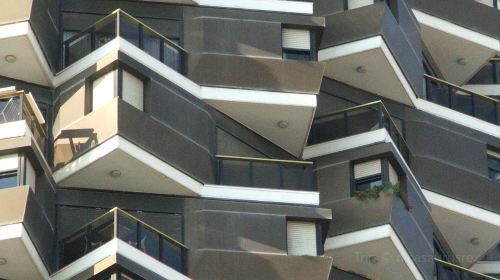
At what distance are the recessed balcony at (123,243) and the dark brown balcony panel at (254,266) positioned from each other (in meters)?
0.57

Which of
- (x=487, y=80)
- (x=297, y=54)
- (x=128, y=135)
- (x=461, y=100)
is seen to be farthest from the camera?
(x=487, y=80)

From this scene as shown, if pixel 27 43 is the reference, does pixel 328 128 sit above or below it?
below

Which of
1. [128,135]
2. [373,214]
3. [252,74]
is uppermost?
[252,74]

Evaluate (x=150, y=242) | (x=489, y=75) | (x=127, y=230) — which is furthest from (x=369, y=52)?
(x=127, y=230)

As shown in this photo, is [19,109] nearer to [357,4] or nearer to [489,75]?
[357,4]

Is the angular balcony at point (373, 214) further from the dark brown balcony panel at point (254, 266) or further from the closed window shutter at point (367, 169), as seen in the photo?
the dark brown balcony panel at point (254, 266)

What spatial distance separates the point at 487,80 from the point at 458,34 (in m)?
3.11

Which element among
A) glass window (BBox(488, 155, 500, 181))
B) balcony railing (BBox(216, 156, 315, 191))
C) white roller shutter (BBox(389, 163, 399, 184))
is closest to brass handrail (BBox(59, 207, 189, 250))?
balcony railing (BBox(216, 156, 315, 191))

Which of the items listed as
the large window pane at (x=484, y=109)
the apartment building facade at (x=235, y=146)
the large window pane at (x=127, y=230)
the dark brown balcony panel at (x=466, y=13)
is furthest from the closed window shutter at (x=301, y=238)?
the dark brown balcony panel at (x=466, y=13)

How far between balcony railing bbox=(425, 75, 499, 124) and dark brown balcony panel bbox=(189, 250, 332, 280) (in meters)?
10.2

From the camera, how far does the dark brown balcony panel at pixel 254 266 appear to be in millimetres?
52219

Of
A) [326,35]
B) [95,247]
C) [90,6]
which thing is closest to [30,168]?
[95,247]

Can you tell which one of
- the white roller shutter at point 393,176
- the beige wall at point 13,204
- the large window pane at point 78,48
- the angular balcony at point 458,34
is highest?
the angular balcony at point 458,34

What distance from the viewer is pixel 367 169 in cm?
5678
